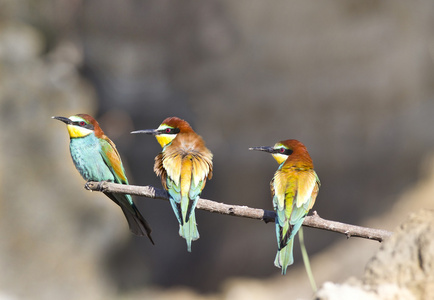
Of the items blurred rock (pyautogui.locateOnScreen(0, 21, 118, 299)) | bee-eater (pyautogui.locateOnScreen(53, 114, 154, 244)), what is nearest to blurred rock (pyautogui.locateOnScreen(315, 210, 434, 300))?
bee-eater (pyautogui.locateOnScreen(53, 114, 154, 244))

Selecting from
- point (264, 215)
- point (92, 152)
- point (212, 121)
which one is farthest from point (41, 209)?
→ point (264, 215)

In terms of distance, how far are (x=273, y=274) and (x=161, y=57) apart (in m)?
2.16

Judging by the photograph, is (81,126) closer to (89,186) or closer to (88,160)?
(88,160)

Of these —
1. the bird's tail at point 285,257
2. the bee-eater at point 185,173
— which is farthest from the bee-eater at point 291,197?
the bee-eater at point 185,173

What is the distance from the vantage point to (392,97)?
5.01 meters

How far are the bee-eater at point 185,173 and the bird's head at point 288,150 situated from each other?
18cm

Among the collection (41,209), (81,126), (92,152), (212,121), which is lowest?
(41,209)

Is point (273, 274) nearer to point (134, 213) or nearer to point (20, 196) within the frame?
point (20, 196)

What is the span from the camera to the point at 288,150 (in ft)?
5.90

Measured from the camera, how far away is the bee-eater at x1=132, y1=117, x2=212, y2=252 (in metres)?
1.66

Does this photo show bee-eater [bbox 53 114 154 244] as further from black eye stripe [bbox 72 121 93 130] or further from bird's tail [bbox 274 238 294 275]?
bird's tail [bbox 274 238 294 275]

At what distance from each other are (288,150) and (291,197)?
0.76ft

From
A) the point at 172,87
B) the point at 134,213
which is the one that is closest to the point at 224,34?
the point at 172,87

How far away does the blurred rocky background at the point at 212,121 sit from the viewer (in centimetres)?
497
